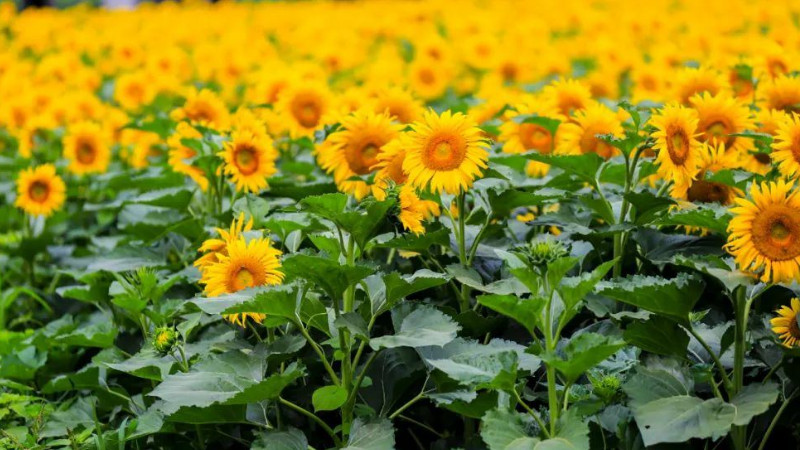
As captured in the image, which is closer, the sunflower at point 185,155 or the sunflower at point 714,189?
the sunflower at point 714,189

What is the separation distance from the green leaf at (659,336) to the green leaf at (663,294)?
66 millimetres

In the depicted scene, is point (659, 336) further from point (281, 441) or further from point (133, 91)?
point (133, 91)

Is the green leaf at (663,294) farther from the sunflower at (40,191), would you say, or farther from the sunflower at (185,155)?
the sunflower at (40,191)

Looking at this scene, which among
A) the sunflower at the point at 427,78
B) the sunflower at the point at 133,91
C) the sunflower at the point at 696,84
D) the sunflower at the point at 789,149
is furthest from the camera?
the sunflower at the point at 427,78

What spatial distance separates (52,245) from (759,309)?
10.1ft

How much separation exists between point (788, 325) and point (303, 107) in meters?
2.20

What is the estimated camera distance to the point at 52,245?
4.46 meters

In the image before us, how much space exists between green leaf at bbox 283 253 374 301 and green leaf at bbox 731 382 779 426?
32.9 inches

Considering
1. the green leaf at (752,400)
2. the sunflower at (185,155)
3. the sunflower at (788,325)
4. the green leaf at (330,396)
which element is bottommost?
the green leaf at (330,396)

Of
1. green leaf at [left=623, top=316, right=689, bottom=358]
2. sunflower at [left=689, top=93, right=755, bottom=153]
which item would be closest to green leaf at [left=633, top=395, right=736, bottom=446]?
green leaf at [left=623, top=316, right=689, bottom=358]

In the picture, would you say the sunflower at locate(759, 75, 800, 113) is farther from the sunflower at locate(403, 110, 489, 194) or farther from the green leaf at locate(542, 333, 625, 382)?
the green leaf at locate(542, 333, 625, 382)

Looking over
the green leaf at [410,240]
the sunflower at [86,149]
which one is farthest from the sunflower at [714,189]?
the sunflower at [86,149]

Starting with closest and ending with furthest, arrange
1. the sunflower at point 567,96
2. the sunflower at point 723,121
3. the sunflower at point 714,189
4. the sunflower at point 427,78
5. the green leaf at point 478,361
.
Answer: the green leaf at point 478,361 < the sunflower at point 714,189 < the sunflower at point 723,121 < the sunflower at point 567,96 < the sunflower at point 427,78

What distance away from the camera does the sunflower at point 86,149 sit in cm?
461
